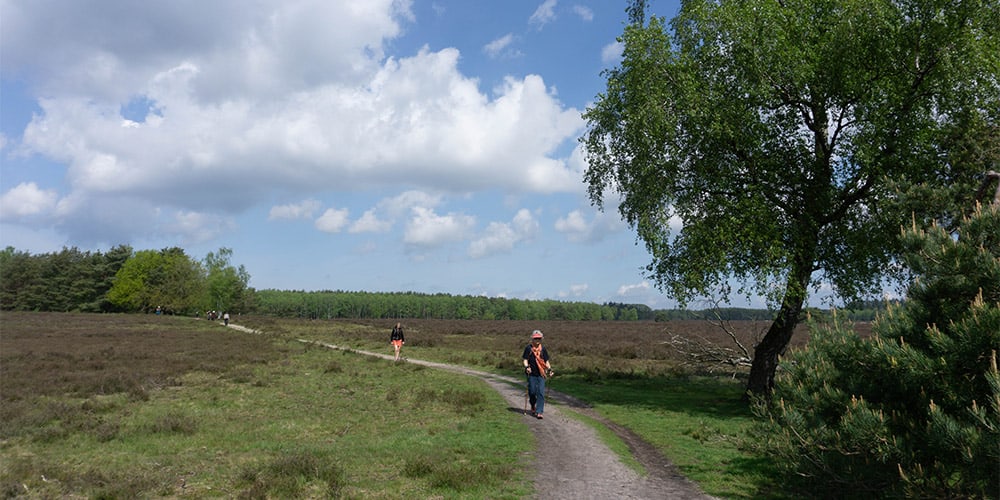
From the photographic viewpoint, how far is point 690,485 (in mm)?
9961

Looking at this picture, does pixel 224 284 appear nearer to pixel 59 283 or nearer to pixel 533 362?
pixel 59 283

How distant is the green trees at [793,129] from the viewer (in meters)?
15.1

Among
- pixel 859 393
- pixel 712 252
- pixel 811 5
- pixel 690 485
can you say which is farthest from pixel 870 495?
pixel 811 5

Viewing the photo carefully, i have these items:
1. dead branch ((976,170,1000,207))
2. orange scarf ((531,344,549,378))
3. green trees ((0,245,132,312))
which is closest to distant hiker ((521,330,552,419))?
orange scarf ((531,344,549,378))

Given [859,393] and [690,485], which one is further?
[690,485]

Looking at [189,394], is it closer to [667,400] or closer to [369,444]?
[369,444]

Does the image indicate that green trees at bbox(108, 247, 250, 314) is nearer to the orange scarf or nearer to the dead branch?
the orange scarf

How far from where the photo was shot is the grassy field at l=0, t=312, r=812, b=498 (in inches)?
376

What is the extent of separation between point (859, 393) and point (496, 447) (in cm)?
742

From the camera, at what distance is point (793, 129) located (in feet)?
58.9

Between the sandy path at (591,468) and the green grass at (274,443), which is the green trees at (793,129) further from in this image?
the green grass at (274,443)

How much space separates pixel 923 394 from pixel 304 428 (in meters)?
13.6

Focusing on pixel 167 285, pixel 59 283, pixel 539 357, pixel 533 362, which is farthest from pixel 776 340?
pixel 59 283

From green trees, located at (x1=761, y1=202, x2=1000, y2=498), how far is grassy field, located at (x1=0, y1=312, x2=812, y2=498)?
2811 millimetres
